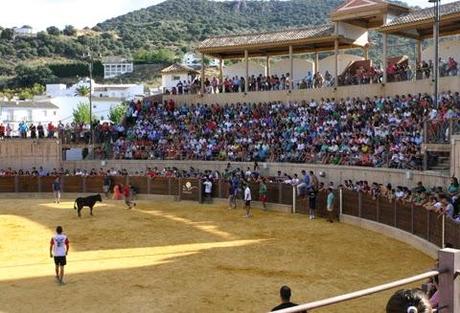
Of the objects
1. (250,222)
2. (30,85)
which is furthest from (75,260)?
(30,85)

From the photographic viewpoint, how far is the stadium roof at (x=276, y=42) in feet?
114

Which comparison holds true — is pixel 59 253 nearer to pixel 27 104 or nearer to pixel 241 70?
pixel 241 70

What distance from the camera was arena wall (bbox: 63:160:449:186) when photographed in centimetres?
2128

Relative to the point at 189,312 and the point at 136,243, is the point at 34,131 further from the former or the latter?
the point at 189,312

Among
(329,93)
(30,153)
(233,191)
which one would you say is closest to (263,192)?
(233,191)

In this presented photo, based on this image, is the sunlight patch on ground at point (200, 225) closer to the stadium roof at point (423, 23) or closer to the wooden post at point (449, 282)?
the stadium roof at point (423, 23)

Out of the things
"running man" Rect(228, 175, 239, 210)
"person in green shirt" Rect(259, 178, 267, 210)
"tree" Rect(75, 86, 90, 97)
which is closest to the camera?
"person in green shirt" Rect(259, 178, 267, 210)

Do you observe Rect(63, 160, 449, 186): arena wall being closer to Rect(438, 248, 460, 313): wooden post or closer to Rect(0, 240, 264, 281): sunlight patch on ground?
Rect(0, 240, 264, 281): sunlight patch on ground

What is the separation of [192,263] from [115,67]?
115 m

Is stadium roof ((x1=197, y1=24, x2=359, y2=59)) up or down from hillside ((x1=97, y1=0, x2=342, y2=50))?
down

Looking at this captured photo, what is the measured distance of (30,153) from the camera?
116 feet

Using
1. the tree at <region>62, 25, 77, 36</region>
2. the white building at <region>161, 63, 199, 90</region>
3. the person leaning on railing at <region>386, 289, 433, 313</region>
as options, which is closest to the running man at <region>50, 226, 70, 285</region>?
the person leaning on railing at <region>386, 289, 433, 313</region>

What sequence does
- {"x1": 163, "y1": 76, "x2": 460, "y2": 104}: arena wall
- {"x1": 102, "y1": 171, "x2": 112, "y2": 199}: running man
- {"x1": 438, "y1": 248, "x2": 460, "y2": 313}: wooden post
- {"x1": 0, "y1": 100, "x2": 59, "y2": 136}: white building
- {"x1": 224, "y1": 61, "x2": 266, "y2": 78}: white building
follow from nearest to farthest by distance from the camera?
{"x1": 438, "y1": 248, "x2": 460, "y2": 313}: wooden post, {"x1": 163, "y1": 76, "x2": 460, "y2": 104}: arena wall, {"x1": 102, "y1": 171, "x2": 112, "y2": 199}: running man, {"x1": 224, "y1": 61, "x2": 266, "y2": 78}: white building, {"x1": 0, "y1": 100, "x2": 59, "y2": 136}: white building

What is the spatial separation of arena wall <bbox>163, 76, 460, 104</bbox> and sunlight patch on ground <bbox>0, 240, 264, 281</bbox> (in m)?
13.2
